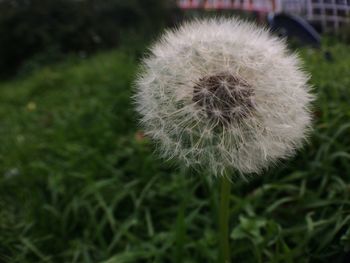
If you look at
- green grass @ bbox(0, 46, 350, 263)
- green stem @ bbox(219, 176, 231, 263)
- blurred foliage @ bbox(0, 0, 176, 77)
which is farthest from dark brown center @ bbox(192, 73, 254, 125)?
blurred foliage @ bbox(0, 0, 176, 77)

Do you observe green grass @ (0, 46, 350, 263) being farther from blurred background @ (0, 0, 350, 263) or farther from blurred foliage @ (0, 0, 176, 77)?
blurred foliage @ (0, 0, 176, 77)

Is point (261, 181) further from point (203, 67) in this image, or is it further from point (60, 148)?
point (60, 148)

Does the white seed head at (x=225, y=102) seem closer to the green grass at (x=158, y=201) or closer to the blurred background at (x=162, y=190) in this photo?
the blurred background at (x=162, y=190)

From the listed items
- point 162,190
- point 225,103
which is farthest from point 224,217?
point 162,190

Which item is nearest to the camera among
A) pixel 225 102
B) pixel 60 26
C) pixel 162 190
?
pixel 225 102

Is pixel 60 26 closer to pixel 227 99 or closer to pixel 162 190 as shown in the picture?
pixel 162 190

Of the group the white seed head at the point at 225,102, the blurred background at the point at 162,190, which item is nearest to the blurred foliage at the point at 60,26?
the blurred background at the point at 162,190

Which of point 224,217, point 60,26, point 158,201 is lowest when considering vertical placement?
point 60,26
